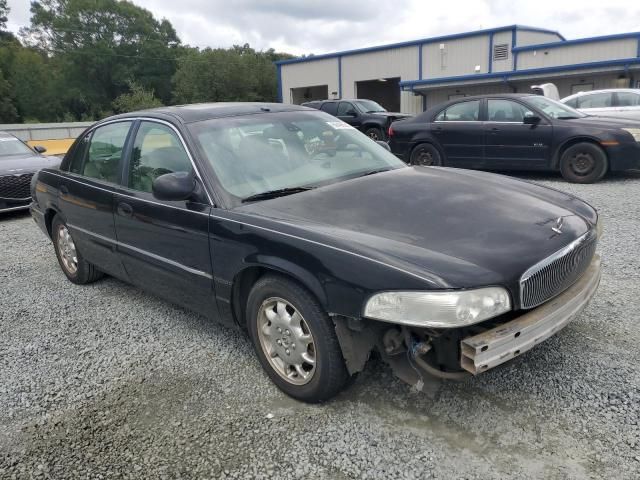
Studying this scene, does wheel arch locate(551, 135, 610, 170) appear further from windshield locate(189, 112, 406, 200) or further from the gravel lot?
windshield locate(189, 112, 406, 200)

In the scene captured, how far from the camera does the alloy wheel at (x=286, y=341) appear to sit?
8.83ft

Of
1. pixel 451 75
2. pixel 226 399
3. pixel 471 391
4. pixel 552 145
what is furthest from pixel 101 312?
pixel 451 75

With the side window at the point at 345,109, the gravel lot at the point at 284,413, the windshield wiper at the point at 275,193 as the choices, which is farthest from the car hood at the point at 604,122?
the side window at the point at 345,109

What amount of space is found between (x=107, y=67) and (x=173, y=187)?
227 ft

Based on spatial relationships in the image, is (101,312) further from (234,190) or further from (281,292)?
(281,292)

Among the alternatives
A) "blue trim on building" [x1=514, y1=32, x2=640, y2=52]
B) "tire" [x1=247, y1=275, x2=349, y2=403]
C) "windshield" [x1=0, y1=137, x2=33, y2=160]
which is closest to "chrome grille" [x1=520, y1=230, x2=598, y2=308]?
"tire" [x1=247, y1=275, x2=349, y2=403]

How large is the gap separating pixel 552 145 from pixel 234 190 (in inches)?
274

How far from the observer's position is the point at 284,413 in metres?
2.72

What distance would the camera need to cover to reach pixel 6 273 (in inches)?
215

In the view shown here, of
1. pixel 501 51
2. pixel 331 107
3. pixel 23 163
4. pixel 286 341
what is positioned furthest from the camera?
pixel 501 51

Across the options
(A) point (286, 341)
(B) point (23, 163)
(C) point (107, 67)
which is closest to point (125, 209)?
(A) point (286, 341)

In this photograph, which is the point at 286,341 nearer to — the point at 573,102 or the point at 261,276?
the point at 261,276

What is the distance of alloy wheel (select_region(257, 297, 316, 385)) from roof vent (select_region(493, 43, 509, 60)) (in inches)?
1015

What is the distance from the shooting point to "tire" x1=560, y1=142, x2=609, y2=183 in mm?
8125
